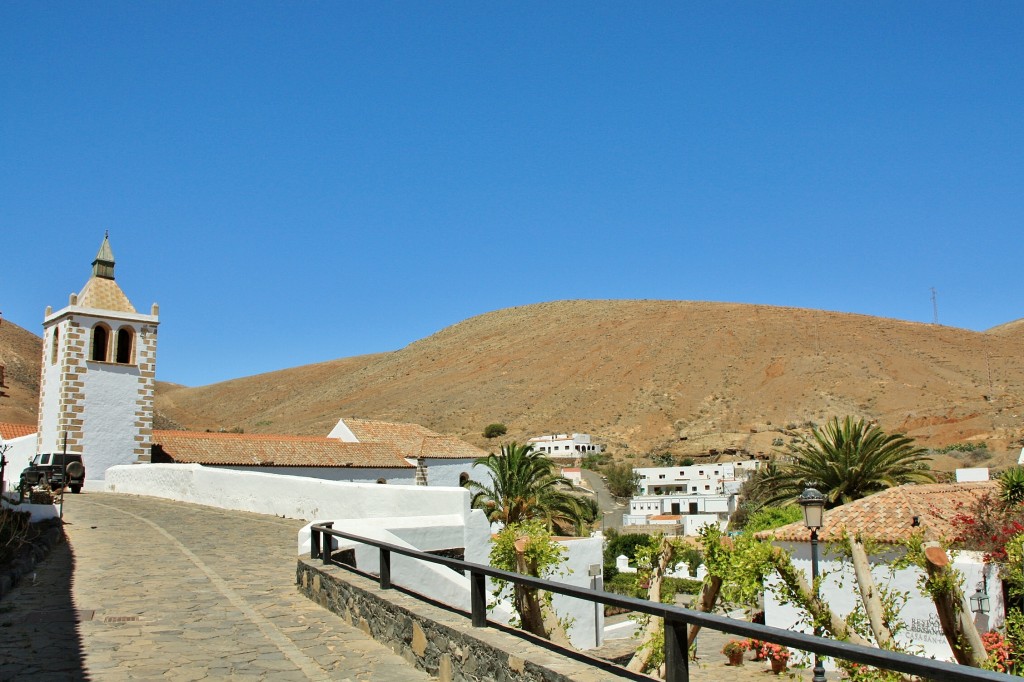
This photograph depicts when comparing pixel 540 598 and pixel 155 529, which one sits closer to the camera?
pixel 540 598

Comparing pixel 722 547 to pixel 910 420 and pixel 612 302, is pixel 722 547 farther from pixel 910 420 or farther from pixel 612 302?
pixel 612 302

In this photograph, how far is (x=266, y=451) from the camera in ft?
99.7

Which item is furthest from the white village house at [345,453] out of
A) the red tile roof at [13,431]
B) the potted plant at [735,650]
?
the potted plant at [735,650]

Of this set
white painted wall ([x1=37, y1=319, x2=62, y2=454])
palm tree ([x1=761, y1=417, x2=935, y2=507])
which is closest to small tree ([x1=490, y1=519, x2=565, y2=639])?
palm tree ([x1=761, y1=417, x2=935, y2=507])

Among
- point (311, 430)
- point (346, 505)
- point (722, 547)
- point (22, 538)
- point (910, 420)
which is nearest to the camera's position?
point (722, 547)

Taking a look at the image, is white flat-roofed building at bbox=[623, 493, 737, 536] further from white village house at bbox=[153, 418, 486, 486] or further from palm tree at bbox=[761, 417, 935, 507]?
palm tree at bbox=[761, 417, 935, 507]

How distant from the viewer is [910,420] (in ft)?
207

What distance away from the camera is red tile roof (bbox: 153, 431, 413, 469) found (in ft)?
94.4

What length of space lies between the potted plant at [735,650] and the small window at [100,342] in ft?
73.1

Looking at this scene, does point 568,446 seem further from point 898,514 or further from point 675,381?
point 898,514

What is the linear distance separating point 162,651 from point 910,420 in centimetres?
6587

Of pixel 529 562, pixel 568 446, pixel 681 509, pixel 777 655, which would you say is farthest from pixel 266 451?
pixel 568 446

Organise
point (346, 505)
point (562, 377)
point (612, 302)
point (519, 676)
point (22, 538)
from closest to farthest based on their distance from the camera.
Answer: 1. point (519, 676)
2. point (22, 538)
3. point (346, 505)
4. point (562, 377)
5. point (612, 302)

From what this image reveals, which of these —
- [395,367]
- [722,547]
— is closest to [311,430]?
[395,367]
